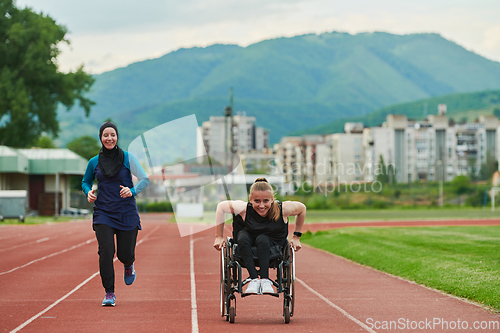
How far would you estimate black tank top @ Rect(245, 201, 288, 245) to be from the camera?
7898mm

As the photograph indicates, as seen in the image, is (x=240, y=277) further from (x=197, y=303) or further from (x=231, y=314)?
(x=197, y=303)

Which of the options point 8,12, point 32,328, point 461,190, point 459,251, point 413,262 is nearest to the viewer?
point 32,328

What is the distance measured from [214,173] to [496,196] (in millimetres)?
65408

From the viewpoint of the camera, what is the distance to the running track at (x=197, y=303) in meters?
7.84

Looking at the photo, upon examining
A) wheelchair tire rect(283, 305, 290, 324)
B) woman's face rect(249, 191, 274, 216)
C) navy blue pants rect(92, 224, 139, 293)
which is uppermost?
woman's face rect(249, 191, 274, 216)

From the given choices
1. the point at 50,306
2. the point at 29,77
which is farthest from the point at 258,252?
the point at 29,77

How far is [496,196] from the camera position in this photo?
69750 millimetres

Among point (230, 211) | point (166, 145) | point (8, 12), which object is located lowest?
point (230, 211)

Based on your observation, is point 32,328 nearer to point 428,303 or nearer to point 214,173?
point 214,173

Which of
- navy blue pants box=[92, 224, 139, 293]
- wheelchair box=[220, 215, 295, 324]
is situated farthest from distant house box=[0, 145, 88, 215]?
wheelchair box=[220, 215, 295, 324]

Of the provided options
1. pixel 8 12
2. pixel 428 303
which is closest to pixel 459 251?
pixel 428 303

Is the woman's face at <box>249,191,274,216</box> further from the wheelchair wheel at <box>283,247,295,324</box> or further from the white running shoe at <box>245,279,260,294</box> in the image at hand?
the white running shoe at <box>245,279,260,294</box>

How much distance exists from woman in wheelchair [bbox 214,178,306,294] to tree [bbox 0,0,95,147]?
52315 millimetres

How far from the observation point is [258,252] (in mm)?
7789
